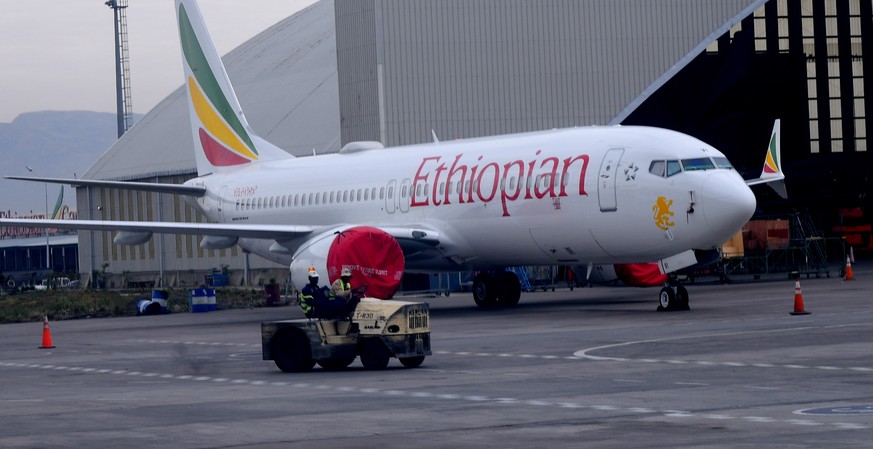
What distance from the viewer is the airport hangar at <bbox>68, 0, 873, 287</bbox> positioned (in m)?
52.1

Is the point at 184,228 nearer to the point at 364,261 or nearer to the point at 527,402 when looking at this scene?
the point at 364,261

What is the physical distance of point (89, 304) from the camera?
160ft

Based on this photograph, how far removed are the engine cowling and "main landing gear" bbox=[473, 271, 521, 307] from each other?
215 inches

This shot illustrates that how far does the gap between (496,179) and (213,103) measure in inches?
553

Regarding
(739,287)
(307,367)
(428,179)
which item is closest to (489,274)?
(428,179)

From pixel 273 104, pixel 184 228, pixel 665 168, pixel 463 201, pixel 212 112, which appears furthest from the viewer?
pixel 273 104

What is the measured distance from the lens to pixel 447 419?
48.4 ft

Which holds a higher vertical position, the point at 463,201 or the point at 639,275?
the point at 463,201

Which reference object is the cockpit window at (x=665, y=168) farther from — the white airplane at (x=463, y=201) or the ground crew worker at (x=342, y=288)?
the ground crew worker at (x=342, y=288)

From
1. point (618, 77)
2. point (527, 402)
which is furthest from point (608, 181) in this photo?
point (618, 77)

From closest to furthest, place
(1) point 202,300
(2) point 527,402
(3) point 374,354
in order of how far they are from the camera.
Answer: (2) point 527,402
(3) point 374,354
(1) point 202,300

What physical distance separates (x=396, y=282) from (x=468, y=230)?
2.67 metres

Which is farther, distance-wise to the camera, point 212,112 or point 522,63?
point 522,63

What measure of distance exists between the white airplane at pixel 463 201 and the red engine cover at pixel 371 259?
3 centimetres
